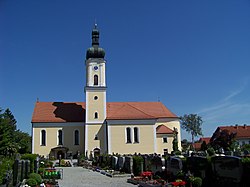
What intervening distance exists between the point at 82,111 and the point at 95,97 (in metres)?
5.11

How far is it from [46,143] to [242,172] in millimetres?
39061

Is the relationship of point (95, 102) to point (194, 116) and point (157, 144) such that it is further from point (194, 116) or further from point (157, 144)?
point (194, 116)

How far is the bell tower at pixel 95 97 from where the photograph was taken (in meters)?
45.6

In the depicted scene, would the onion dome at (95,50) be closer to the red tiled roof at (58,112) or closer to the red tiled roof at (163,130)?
the red tiled roof at (58,112)

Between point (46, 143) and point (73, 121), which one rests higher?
point (73, 121)

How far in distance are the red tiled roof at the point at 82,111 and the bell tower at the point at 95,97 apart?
2.16m

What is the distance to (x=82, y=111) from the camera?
50406 millimetres

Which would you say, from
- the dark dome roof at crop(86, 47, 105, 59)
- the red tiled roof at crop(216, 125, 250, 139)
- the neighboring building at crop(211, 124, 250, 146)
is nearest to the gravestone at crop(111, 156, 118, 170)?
the dark dome roof at crop(86, 47, 105, 59)

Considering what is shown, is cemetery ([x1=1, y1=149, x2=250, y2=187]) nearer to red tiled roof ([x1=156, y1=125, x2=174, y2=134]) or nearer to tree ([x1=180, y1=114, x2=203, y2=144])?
red tiled roof ([x1=156, y1=125, x2=174, y2=134])

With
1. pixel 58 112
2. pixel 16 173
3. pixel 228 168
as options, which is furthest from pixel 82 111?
pixel 228 168

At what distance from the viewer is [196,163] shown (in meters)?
14.7

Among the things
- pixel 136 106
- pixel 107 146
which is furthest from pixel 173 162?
pixel 136 106

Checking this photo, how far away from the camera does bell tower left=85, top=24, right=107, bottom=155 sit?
45625 mm

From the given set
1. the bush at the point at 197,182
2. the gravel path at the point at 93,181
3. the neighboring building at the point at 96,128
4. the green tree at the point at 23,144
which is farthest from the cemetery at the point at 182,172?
the green tree at the point at 23,144
